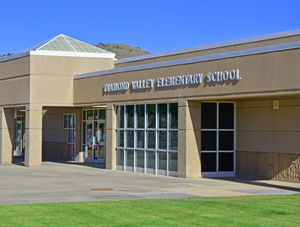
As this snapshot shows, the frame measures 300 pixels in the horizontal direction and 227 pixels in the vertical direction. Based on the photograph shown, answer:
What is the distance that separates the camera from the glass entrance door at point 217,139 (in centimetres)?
2097

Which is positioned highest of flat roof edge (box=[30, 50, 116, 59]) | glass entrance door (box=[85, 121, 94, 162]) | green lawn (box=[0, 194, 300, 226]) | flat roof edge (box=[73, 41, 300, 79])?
flat roof edge (box=[30, 50, 116, 59])

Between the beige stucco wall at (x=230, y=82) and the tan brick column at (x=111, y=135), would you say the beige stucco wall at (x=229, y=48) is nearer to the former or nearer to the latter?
the beige stucco wall at (x=230, y=82)

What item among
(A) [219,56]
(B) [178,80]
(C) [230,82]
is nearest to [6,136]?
(B) [178,80]

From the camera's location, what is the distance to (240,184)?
18.1m

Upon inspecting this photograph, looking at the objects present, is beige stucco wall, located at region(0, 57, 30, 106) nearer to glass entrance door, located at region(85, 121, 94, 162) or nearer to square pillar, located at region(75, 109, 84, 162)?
square pillar, located at region(75, 109, 84, 162)

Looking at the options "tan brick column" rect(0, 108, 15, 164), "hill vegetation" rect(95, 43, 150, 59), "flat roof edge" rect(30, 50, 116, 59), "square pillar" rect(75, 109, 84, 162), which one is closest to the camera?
"flat roof edge" rect(30, 50, 116, 59)

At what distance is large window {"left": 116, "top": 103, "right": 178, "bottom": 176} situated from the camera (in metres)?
21.4

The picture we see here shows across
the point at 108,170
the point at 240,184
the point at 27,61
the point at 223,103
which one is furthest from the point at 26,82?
the point at 240,184

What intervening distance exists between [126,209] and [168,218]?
4.37ft

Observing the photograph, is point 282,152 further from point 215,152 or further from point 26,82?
point 26,82

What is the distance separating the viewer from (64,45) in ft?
92.1

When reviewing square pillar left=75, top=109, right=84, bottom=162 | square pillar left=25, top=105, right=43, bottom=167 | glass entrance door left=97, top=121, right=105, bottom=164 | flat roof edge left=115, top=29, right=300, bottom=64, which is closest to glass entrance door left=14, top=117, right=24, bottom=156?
square pillar left=75, top=109, right=84, bottom=162

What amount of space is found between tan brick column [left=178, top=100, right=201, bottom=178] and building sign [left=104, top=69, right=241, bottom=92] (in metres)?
0.96

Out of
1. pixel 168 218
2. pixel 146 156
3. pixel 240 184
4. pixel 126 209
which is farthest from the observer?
pixel 146 156
